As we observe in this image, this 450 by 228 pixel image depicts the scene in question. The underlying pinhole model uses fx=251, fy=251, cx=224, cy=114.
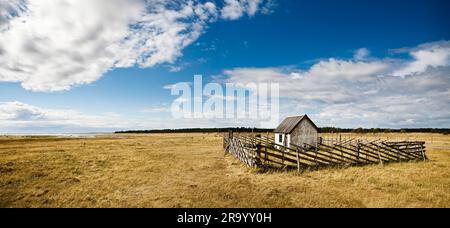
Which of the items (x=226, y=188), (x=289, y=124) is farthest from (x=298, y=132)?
(x=226, y=188)

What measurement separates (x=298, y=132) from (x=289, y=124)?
1723 millimetres

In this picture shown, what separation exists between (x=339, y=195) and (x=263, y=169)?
5830mm

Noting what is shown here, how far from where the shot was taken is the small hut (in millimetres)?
28555

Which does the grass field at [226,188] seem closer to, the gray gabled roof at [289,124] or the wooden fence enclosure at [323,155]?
the wooden fence enclosure at [323,155]

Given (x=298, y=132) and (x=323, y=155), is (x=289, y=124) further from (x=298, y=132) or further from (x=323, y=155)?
(x=323, y=155)

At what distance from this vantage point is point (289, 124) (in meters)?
30.2

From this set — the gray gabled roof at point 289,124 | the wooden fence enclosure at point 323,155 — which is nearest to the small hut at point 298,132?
the gray gabled roof at point 289,124

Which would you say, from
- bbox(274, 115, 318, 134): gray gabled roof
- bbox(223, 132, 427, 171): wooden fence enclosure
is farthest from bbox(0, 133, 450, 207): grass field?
bbox(274, 115, 318, 134): gray gabled roof

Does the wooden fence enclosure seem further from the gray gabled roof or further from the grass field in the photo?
the gray gabled roof

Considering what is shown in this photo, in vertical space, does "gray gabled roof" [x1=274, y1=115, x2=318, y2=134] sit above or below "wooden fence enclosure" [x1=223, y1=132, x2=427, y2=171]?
above

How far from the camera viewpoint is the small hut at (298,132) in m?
28.6
